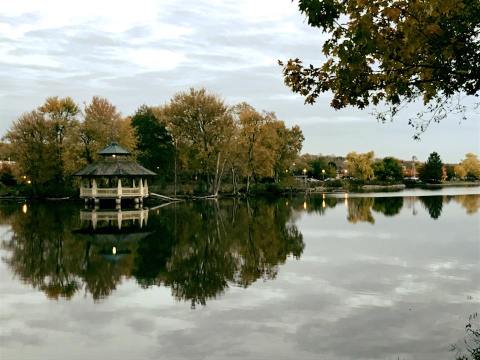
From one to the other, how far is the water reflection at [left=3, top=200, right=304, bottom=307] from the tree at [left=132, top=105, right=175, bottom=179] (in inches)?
1676

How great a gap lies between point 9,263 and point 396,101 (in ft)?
49.5

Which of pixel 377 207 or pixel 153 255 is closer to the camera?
pixel 153 255

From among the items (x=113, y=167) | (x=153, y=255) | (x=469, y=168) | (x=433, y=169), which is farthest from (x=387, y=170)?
(x=153, y=255)

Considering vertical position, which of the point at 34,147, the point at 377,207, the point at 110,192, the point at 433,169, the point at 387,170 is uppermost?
the point at 34,147

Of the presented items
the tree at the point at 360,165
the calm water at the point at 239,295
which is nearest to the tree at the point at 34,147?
the calm water at the point at 239,295

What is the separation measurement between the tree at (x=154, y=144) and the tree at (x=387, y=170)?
8148cm

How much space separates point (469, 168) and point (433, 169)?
52.1 m

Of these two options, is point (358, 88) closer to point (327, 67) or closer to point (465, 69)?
A: point (327, 67)

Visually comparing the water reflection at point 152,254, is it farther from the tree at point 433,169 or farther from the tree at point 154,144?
the tree at point 433,169

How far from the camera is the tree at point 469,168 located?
18325cm

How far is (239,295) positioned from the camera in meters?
12.6

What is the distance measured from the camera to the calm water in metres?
9.02

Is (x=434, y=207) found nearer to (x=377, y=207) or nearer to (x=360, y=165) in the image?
(x=377, y=207)

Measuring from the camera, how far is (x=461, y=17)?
303 inches
